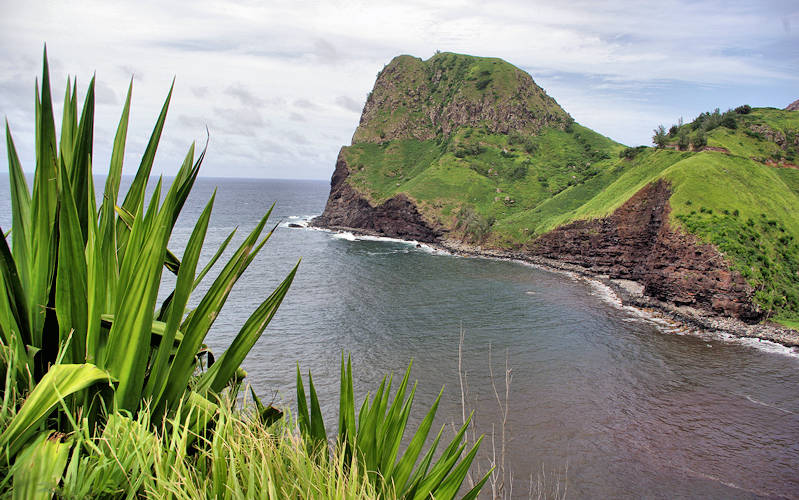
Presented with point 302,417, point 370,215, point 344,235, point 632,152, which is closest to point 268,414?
point 302,417

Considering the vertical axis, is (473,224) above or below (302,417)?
below

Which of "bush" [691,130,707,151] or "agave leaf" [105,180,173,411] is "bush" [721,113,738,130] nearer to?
"bush" [691,130,707,151]

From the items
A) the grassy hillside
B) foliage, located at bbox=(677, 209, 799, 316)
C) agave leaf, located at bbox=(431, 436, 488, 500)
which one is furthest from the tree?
agave leaf, located at bbox=(431, 436, 488, 500)

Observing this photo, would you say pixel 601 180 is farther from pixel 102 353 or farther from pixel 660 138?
pixel 102 353

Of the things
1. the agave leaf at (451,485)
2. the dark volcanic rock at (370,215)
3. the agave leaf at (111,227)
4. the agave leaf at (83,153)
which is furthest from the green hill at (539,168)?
the agave leaf at (83,153)

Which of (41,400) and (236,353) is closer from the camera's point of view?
(41,400)

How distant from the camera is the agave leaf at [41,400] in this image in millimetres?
1983

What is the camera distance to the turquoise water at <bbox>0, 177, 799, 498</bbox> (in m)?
18.0

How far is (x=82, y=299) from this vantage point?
7.53 feet

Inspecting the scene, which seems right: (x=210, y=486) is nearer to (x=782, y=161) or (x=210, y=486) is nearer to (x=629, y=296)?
(x=629, y=296)

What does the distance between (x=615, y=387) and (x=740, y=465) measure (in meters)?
6.76

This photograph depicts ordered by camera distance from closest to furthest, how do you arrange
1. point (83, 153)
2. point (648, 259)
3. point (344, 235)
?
1. point (83, 153)
2. point (648, 259)
3. point (344, 235)

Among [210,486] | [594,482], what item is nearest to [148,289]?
[210,486]

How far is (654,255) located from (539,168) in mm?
46026
